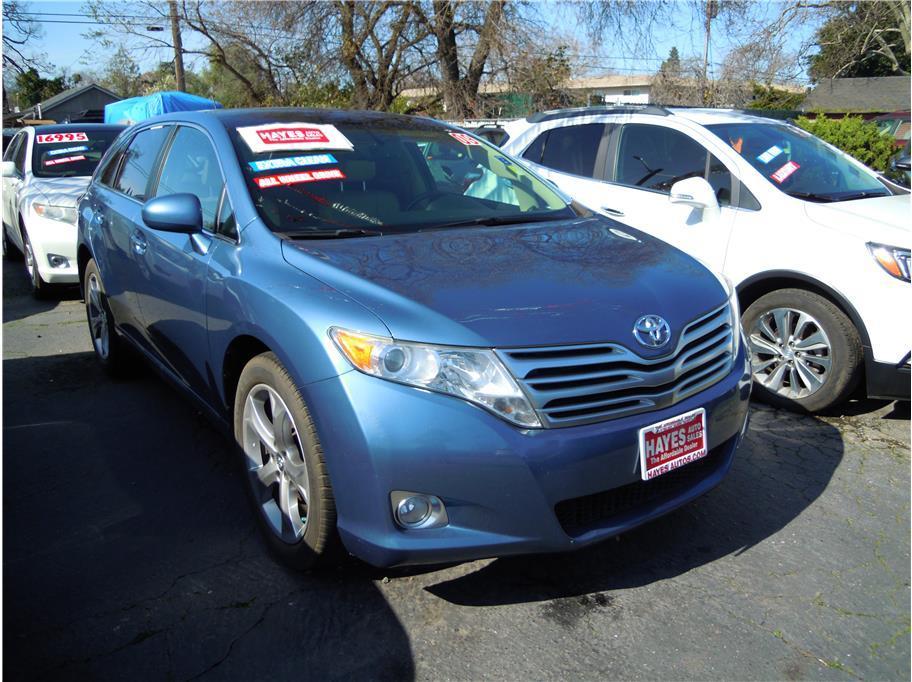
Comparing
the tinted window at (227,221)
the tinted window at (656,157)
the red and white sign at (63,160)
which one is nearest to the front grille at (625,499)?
the tinted window at (227,221)

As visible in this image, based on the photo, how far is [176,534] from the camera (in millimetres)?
3199

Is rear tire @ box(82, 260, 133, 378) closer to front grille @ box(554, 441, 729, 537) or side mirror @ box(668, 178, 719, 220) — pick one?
front grille @ box(554, 441, 729, 537)

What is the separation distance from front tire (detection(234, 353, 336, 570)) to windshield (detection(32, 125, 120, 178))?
21.6 feet

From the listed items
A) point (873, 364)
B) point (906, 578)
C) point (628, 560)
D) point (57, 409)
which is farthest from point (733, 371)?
point (57, 409)

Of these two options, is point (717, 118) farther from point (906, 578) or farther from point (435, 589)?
point (435, 589)

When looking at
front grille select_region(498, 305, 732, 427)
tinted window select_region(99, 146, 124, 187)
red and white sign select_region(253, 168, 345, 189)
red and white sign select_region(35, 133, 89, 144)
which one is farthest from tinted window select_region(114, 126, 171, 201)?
red and white sign select_region(35, 133, 89, 144)

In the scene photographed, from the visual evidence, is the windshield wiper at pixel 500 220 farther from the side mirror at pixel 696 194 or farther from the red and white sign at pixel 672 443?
the side mirror at pixel 696 194

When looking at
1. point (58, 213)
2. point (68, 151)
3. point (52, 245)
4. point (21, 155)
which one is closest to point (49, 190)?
point (58, 213)

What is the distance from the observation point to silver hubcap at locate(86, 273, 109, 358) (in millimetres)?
5102

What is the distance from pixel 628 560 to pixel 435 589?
0.77 m

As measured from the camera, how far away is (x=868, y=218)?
4430 mm

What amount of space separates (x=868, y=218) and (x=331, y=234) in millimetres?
3146

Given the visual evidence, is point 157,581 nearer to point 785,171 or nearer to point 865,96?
point 785,171

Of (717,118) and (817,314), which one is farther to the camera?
(717,118)
